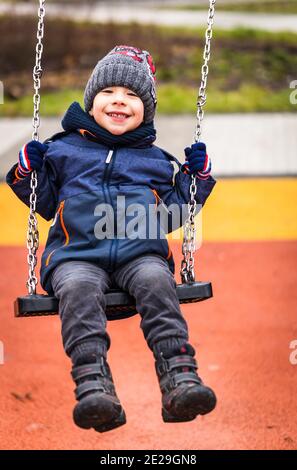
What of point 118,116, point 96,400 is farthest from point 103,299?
point 118,116

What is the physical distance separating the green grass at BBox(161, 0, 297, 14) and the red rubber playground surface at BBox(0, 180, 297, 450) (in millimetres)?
8014

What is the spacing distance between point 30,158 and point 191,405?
107 centimetres

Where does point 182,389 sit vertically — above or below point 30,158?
below

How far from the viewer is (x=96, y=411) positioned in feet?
9.44

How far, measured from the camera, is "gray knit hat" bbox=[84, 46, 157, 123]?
11.4ft

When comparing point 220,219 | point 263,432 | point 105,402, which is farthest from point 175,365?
point 220,219

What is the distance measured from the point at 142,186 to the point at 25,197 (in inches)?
17.8

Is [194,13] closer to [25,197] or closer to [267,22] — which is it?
[267,22]

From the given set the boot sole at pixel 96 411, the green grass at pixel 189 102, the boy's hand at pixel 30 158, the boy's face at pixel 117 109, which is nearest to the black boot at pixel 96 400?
the boot sole at pixel 96 411

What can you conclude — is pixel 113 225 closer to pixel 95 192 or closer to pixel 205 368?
pixel 95 192

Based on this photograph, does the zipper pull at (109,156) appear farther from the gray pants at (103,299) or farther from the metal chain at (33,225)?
the gray pants at (103,299)

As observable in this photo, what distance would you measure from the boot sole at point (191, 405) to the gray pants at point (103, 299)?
221 millimetres

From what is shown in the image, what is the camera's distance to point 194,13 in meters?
15.4

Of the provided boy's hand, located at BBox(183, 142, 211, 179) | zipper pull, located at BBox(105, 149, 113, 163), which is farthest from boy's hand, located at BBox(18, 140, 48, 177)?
boy's hand, located at BBox(183, 142, 211, 179)
